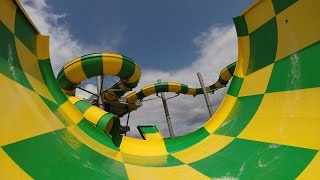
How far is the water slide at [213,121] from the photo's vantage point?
50.5 inches

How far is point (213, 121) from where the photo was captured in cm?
238

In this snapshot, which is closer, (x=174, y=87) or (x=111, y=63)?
(x=111, y=63)

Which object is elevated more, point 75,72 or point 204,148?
point 75,72

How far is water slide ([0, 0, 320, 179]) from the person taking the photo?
4.21 ft

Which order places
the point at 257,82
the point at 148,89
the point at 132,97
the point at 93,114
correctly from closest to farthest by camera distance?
the point at 257,82
the point at 93,114
the point at 148,89
the point at 132,97

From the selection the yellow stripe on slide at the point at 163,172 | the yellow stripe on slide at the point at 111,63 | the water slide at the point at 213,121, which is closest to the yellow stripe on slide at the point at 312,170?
the water slide at the point at 213,121

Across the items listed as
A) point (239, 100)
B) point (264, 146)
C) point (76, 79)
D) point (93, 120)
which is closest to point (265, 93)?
point (239, 100)

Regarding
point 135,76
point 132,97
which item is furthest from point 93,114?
point 132,97

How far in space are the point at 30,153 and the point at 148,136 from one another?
2.02 metres

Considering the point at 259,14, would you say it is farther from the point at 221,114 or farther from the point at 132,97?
the point at 132,97

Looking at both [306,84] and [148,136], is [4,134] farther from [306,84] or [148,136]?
[148,136]

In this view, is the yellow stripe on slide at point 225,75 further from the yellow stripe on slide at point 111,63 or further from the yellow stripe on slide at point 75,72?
the yellow stripe on slide at point 75,72

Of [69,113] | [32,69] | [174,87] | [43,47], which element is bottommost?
[69,113]

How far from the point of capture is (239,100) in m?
→ 2.28
